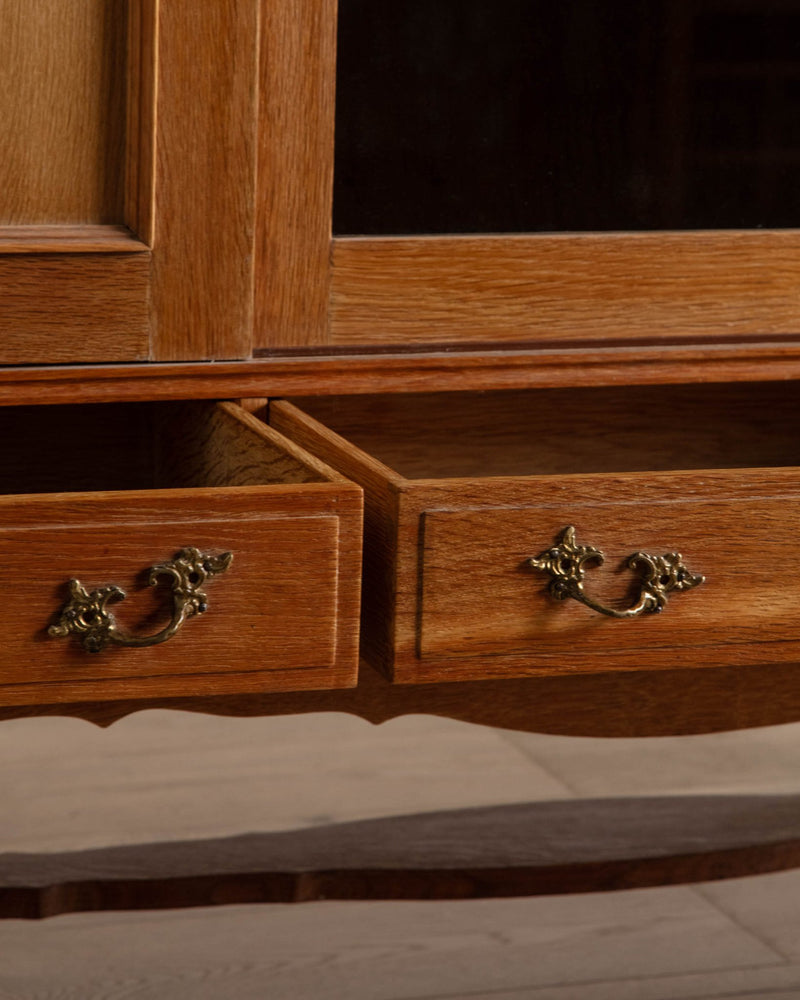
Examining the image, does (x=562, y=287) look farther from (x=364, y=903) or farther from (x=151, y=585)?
(x=364, y=903)

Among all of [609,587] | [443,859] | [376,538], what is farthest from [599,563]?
[443,859]

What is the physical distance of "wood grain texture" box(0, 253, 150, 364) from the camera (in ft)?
2.86

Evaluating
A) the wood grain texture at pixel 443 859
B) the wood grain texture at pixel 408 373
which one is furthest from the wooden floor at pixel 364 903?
the wood grain texture at pixel 408 373

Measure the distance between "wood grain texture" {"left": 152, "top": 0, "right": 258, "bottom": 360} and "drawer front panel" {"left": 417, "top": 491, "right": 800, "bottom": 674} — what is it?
0.69 ft

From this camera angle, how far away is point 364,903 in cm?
157

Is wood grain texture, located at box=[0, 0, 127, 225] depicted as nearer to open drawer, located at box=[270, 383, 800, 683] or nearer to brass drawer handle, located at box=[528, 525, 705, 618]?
open drawer, located at box=[270, 383, 800, 683]

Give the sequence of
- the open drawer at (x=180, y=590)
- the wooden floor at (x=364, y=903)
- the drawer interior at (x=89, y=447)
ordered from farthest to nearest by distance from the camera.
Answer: the wooden floor at (x=364, y=903) < the drawer interior at (x=89, y=447) < the open drawer at (x=180, y=590)

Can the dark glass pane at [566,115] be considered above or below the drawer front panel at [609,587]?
above

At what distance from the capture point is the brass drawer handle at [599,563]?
0.81 metres

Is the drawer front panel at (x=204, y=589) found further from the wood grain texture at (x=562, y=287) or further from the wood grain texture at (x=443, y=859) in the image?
the wood grain texture at (x=443, y=859)

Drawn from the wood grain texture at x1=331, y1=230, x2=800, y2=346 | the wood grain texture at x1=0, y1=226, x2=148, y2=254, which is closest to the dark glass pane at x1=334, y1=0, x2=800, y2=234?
the wood grain texture at x1=331, y1=230, x2=800, y2=346

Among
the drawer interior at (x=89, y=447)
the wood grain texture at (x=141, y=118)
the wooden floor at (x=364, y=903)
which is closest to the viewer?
the wood grain texture at (x=141, y=118)

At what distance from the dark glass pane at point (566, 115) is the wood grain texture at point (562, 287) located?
0.02 metres

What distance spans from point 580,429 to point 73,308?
42 centimetres
